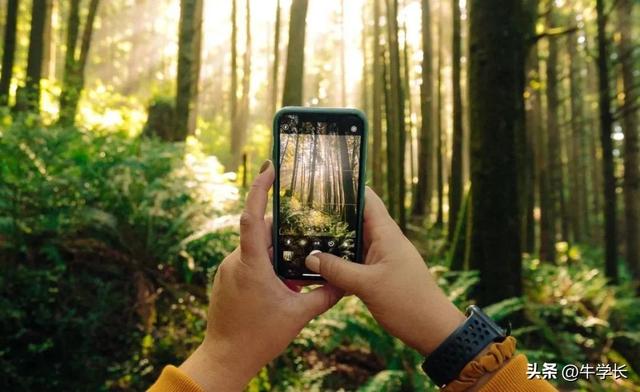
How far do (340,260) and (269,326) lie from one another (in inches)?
12.0

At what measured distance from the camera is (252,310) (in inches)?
65.0

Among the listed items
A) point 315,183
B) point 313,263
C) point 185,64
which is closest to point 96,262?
point 315,183

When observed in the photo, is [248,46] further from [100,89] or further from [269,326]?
[269,326]

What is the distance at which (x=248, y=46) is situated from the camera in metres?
23.5

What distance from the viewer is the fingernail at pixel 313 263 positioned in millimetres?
1776

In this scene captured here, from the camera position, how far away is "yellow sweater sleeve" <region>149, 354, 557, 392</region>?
1444 mm

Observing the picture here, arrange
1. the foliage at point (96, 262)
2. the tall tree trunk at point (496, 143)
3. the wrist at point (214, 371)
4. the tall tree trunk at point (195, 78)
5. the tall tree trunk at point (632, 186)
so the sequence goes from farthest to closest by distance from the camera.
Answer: the tall tree trunk at point (632, 186) → the tall tree trunk at point (195, 78) → the tall tree trunk at point (496, 143) → the foliage at point (96, 262) → the wrist at point (214, 371)

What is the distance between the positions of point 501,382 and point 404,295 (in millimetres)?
354

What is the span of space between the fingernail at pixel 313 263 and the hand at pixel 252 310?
0.10 m

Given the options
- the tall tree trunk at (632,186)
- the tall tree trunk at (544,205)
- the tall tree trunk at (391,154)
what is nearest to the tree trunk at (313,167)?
the tall tree trunk at (391,154)

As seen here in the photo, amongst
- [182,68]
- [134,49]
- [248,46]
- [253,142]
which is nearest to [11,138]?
[182,68]

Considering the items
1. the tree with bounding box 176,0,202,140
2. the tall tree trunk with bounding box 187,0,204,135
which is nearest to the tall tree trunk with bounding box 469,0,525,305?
the tree with bounding box 176,0,202,140

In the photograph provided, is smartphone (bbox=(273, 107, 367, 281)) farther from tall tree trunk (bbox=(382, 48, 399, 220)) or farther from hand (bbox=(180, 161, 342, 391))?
tall tree trunk (bbox=(382, 48, 399, 220))

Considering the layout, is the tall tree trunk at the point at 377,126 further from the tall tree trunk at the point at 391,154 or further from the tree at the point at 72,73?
the tree at the point at 72,73
